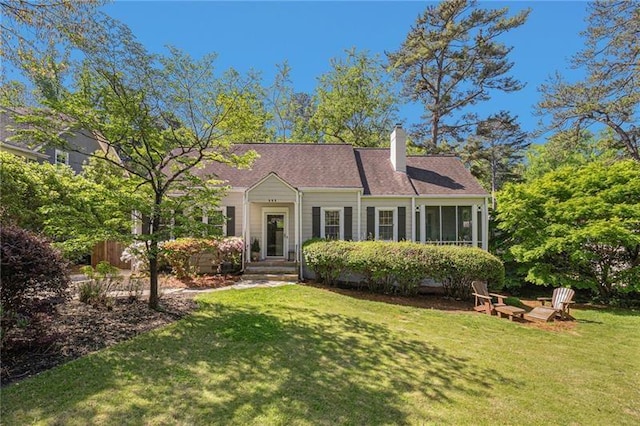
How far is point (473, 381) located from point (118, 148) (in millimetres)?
8318

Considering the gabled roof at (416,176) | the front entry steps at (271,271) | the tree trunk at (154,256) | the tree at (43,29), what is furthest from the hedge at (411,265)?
the tree at (43,29)

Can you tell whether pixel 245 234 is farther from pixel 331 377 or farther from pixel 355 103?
pixel 355 103

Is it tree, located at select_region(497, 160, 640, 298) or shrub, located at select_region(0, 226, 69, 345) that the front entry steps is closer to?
shrub, located at select_region(0, 226, 69, 345)

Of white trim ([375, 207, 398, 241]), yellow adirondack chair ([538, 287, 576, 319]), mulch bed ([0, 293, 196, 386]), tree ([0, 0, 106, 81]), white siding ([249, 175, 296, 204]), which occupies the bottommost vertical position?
yellow adirondack chair ([538, 287, 576, 319])

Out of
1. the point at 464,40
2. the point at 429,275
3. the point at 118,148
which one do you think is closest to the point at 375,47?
the point at 464,40

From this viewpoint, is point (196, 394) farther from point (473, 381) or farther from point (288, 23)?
point (288, 23)

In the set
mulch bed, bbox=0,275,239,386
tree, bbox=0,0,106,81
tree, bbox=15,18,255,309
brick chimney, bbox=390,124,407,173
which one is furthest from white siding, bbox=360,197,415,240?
tree, bbox=0,0,106,81

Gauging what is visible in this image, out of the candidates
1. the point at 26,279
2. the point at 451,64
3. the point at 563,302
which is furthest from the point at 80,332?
the point at 451,64

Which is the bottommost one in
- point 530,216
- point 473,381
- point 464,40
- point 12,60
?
point 473,381

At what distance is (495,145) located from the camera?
2698 cm

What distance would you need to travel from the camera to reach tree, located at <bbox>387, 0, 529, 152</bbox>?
819 inches

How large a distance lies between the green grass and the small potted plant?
6126 mm

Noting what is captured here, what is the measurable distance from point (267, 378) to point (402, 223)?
412 inches

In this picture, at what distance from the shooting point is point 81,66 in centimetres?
640
